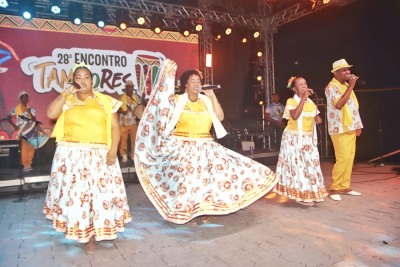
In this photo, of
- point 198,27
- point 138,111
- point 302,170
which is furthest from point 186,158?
point 198,27

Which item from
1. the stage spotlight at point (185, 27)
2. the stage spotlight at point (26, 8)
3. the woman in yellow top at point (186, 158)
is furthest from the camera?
the stage spotlight at point (185, 27)

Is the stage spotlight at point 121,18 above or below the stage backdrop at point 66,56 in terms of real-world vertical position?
above

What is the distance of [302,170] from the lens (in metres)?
4.42

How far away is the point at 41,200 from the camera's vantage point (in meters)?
5.57

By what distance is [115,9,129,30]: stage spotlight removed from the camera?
8.69 metres

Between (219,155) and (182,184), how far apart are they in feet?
1.86

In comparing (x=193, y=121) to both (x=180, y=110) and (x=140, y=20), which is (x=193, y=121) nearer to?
(x=180, y=110)

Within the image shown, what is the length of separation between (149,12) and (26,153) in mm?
4800

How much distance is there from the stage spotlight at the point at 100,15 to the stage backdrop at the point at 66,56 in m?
0.62

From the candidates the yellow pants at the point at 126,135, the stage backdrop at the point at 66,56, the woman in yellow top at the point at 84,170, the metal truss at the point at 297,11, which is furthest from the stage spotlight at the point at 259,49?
the woman in yellow top at the point at 84,170

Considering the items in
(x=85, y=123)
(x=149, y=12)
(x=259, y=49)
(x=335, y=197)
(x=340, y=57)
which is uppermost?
(x=149, y=12)

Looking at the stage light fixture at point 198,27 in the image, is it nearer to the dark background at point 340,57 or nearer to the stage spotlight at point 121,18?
the dark background at point 340,57

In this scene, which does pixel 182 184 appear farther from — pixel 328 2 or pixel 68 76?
pixel 328 2

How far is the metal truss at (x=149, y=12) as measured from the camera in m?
8.27
